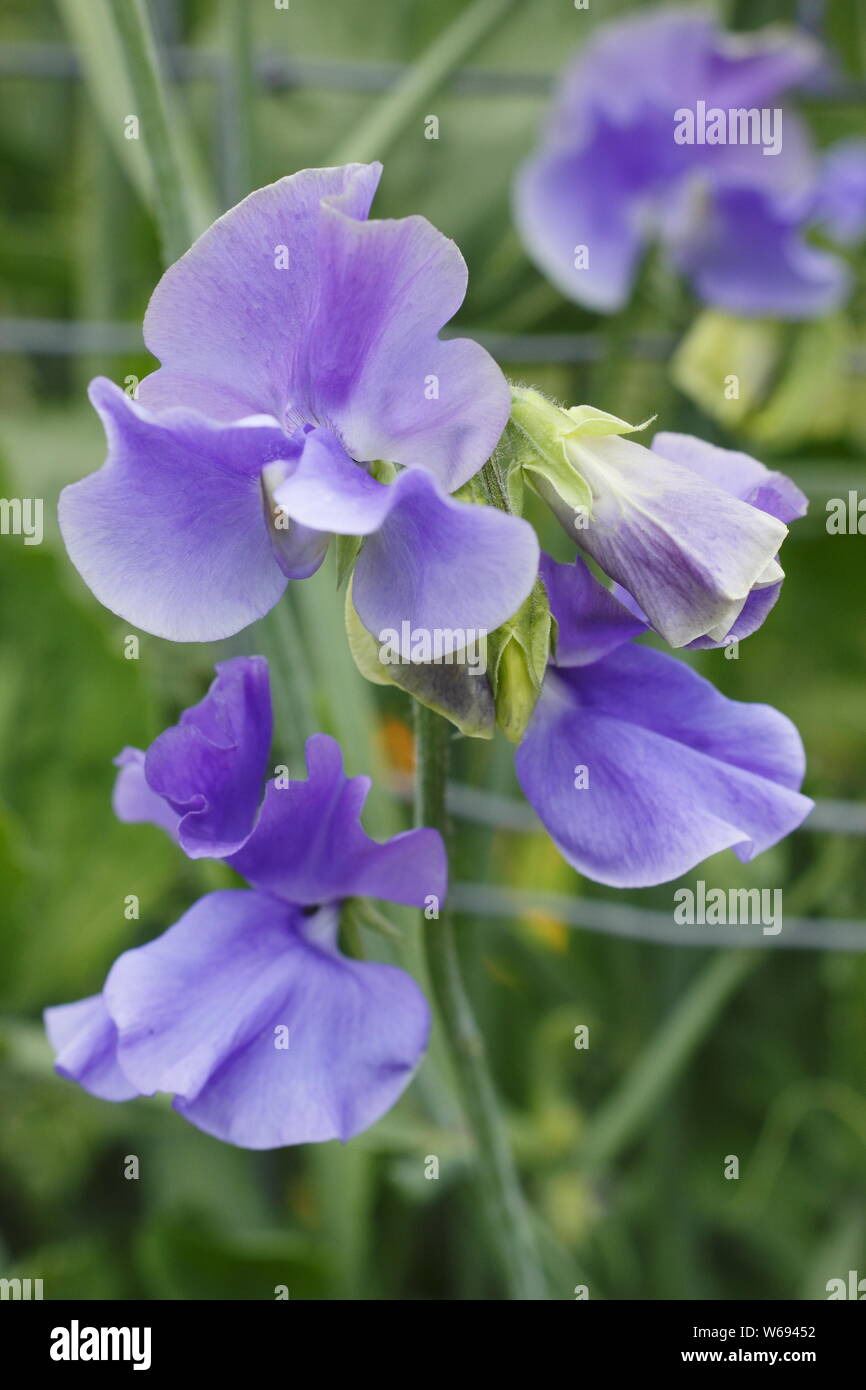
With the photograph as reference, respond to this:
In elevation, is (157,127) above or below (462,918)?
above

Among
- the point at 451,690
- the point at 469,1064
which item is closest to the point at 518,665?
the point at 451,690

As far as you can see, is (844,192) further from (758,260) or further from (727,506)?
(727,506)

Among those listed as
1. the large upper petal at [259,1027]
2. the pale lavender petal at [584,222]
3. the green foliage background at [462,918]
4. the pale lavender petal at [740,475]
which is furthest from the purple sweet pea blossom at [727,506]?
the pale lavender petal at [584,222]

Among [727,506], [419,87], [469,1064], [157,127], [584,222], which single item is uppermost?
[584,222]

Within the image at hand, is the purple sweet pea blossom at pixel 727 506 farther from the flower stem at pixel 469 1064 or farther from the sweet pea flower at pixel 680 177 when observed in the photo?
the sweet pea flower at pixel 680 177

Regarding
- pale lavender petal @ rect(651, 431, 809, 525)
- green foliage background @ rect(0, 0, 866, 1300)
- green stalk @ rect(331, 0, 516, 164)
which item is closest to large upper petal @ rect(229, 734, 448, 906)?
pale lavender petal @ rect(651, 431, 809, 525)

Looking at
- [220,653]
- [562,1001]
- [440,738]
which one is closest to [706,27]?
[220,653]

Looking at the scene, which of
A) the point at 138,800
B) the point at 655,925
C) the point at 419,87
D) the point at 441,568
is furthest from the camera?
the point at 655,925

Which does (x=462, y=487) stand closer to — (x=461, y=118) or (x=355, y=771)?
(x=355, y=771)
